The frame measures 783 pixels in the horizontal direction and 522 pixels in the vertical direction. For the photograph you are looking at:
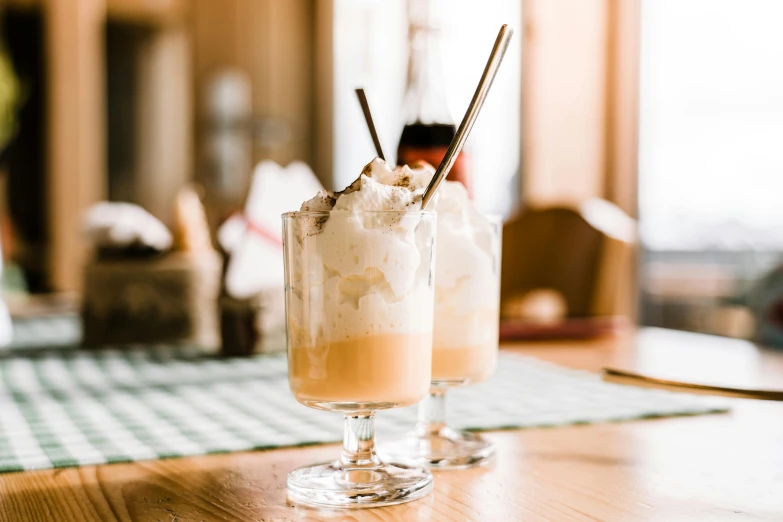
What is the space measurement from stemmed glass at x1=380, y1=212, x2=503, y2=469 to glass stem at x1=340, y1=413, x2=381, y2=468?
76 millimetres

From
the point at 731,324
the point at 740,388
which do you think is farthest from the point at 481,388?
the point at 731,324

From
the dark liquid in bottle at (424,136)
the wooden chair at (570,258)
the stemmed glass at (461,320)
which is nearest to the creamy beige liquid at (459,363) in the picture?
the stemmed glass at (461,320)

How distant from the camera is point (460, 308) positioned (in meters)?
0.79

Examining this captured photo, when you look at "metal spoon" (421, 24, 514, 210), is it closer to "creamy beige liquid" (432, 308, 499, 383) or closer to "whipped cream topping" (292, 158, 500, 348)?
"whipped cream topping" (292, 158, 500, 348)

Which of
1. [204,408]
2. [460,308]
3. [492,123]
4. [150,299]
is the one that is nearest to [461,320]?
[460,308]

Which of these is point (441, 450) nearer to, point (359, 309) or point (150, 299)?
point (359, 309)

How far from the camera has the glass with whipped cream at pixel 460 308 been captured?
2.57ft

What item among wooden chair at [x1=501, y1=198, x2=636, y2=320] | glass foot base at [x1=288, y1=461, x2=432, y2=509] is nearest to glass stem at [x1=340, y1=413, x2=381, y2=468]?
glass foot base at [x1=288, y1=461, x2=432, y2=509]

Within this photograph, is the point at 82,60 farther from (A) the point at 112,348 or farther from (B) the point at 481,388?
(B) the point at 481,388

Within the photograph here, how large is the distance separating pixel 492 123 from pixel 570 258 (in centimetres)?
168

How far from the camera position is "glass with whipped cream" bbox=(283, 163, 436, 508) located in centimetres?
64

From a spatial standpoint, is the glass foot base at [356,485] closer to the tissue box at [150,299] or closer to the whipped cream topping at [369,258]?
the whipped cream topping at [369,258]

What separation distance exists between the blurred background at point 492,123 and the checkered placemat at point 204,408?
33 cm

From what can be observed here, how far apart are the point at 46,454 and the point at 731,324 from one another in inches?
98.4
